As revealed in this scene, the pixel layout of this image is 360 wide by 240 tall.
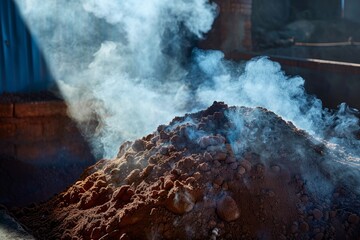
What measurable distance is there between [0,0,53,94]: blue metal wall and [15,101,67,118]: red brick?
602 millimetres

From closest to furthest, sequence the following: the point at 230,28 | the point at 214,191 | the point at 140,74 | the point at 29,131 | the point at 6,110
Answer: the point at 214,191 → the point at 6,110 → the point at 29,131 → the point at 140,74 → the point at 230,28

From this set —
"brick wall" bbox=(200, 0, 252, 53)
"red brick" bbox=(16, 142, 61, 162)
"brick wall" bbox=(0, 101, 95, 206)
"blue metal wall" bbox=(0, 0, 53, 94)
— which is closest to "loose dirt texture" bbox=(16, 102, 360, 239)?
"brick wall" bbox=(0, 101, 95, 206)

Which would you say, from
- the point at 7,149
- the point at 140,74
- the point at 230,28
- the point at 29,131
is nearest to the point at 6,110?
the point at 29,131

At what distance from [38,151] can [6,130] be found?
52cm

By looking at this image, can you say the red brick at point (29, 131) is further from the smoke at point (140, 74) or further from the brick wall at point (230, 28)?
the brick wall at point (230, 28)

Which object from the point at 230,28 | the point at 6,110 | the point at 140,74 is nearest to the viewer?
the point at 6,110

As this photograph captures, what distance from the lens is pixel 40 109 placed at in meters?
5.63

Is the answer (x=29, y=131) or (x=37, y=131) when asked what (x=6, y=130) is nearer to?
(x=29, y=131)

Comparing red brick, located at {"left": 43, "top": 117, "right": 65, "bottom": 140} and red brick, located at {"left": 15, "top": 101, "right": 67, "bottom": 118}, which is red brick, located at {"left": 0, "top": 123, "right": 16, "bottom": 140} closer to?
red brick, located at {"left": 15, "top": 101, "right": 67, "bottom": 118}

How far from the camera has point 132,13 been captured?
22.7ft

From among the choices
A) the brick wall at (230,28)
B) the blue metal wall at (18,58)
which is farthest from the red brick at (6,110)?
the brick wall at (230,28)

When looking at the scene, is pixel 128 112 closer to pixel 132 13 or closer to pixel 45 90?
pixel 45 90

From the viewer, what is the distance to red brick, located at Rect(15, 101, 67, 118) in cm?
550

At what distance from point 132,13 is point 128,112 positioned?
6.72 ft
